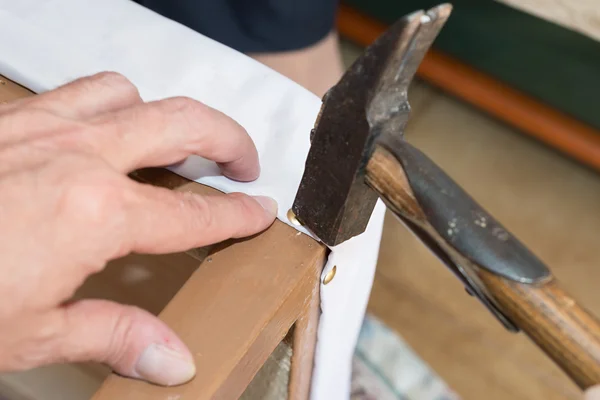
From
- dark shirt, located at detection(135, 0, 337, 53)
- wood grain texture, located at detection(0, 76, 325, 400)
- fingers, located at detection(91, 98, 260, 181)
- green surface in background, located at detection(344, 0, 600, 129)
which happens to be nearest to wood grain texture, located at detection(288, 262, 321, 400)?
wood grain texture, located at detection(0, 76, 325, 400)

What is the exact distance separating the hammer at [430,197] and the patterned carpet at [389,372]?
0.63 metres

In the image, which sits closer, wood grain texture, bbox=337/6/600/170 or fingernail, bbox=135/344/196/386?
fingernail, bbox=135/344/196/386

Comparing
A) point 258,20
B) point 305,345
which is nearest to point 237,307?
point 305,345

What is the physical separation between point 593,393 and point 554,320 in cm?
4

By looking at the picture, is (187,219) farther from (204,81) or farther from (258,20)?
(258,20)

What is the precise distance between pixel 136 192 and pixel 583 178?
3.90 ft

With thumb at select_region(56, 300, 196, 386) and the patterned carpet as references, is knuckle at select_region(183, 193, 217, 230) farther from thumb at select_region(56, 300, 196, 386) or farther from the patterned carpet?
the patterned carpet

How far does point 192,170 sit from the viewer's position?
0.43 m

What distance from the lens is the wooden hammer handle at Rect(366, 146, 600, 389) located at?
31cm

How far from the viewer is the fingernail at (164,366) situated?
1.10 feet

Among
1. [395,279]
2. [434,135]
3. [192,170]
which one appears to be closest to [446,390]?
[395,279]

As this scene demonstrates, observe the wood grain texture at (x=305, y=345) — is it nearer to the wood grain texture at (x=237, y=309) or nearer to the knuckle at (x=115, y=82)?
the wood grain texture at (x=237, y=309)

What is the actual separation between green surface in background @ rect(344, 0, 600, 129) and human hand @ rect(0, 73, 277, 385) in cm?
88

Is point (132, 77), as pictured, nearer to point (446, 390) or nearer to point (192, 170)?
point (192, 170)
